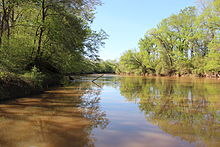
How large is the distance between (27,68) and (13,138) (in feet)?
37.2

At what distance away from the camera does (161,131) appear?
5.29 meters

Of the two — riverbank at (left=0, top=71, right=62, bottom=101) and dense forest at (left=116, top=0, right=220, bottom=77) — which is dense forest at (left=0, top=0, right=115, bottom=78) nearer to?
riverbank at (left=0, top=71, right=62, bottom=101)

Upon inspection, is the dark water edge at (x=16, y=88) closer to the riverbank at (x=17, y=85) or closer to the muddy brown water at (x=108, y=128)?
the riverbank at (x=17, y=85)

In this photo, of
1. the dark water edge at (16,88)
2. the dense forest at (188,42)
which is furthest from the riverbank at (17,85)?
the dense forest at (188,42)

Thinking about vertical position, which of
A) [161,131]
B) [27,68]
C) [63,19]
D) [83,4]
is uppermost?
[83,4]

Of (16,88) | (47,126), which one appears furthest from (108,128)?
(16,88)

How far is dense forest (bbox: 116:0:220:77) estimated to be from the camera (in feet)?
112

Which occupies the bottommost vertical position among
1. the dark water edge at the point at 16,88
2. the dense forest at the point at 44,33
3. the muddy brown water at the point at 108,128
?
the muddy brown water at the point at 108,128

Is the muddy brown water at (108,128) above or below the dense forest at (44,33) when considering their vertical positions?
below

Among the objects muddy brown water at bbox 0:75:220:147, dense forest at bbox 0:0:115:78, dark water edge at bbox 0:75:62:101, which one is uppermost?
dense forest at bbox 0:0:115:78

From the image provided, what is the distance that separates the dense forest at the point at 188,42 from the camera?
34250 mm

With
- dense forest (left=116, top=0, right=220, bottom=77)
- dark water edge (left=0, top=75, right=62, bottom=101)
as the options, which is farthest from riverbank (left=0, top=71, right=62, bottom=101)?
dense forest (left=116, top=0, right=220, bottom=77)

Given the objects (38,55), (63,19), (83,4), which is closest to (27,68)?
(38,55)

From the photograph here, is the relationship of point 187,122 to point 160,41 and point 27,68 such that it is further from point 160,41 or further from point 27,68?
point 160,41
